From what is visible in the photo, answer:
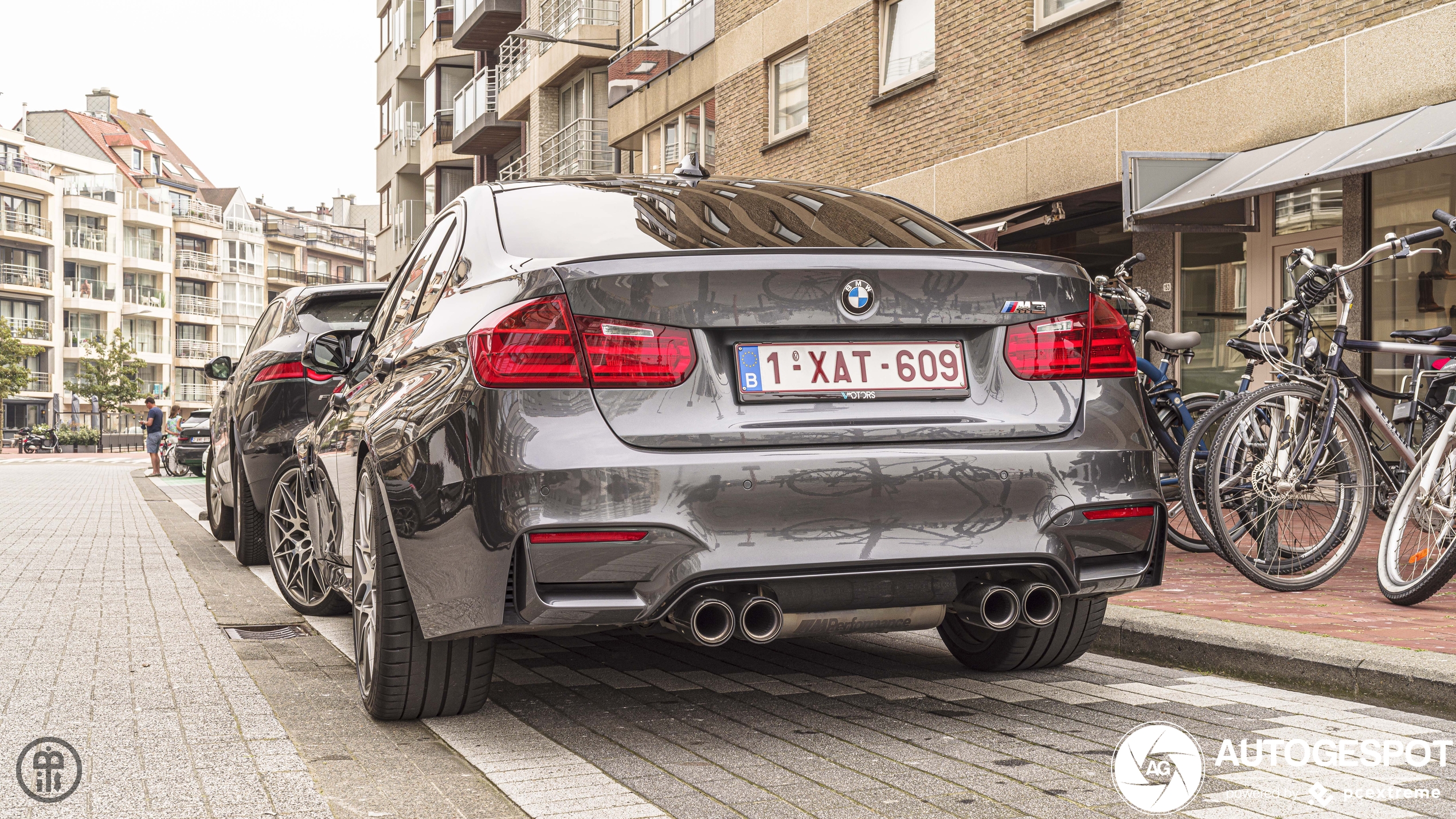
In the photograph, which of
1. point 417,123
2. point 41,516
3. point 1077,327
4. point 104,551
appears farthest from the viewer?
point 417,123

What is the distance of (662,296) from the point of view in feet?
11.9

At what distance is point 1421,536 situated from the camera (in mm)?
5695

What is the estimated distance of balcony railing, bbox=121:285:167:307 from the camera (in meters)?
97.2

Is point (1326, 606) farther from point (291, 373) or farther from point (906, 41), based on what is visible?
point (906, 41)

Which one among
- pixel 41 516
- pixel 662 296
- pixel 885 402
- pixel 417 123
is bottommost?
pixel 41 516

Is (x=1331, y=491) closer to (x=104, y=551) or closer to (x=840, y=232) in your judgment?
(x=840, y=232)

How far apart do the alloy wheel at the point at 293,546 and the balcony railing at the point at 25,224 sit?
87.7m

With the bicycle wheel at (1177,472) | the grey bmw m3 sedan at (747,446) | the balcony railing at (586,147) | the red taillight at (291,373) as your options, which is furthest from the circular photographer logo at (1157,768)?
the balcony railing at (586,147)

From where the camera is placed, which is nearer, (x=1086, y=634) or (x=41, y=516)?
(x=1086, y=634)

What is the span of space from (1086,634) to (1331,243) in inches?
346

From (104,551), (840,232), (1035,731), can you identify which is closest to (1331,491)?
(1035,731)

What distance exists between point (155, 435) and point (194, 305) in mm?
75889

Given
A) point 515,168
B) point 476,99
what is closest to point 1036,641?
point 515,168

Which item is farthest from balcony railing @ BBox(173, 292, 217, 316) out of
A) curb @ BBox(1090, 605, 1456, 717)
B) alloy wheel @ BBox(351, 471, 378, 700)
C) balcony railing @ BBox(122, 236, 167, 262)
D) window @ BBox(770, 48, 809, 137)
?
curb @ BBox(1090, 605, 1456, 717)
